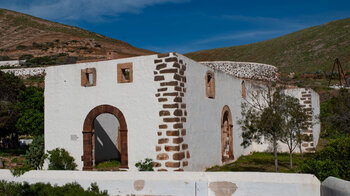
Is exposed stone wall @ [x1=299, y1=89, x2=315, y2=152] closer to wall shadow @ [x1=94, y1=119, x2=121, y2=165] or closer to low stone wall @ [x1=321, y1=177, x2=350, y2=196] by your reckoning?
wall shadow @ [x1=94, y1=119, x2=121, y2=165]

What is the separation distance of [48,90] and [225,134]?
25.1 feet

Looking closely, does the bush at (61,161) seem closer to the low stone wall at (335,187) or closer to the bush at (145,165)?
the bush at (145,165)

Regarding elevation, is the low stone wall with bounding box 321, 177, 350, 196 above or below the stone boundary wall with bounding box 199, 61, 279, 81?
below

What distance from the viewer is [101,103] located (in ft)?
37.7

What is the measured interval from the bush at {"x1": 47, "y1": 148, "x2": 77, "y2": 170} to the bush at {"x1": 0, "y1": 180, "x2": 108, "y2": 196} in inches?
122

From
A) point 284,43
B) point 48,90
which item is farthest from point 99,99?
point 284,43

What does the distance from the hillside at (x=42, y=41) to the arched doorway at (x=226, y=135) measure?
42008mm

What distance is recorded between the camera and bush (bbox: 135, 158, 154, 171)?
10.3 metres

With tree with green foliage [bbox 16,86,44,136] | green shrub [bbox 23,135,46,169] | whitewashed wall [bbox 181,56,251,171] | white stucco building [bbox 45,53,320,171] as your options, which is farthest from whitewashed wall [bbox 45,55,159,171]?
tree with green foliage [bbox 16,86,44,136]

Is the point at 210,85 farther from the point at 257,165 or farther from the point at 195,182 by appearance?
the point at 195,182

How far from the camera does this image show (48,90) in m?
12.6

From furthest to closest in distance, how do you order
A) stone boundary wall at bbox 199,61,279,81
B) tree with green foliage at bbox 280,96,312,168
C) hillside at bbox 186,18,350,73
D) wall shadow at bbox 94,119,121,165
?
1. hillside at bbox 186,18,350,73
2. stone boundary wall at bbox 199,61,279,81
3. wall shadow at bbox 94,119,121,165
4. tree with green foliage at bbox 280,96,312,168

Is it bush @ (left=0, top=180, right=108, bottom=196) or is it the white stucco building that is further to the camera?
the white stucco building

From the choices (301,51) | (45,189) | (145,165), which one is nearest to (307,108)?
(145,165)
